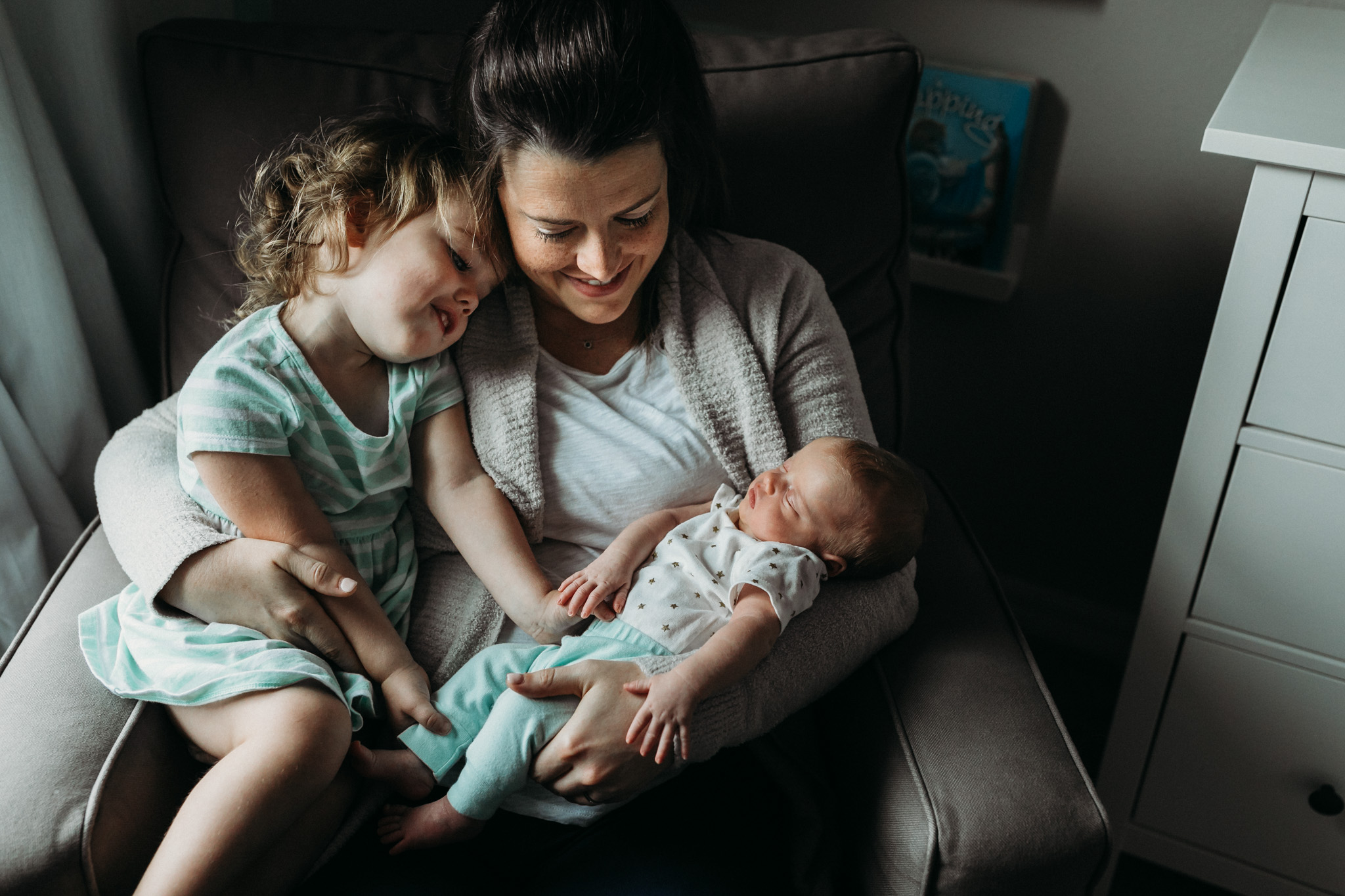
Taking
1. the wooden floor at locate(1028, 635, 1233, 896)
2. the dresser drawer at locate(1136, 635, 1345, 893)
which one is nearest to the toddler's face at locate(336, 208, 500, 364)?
the dresser drawer at locate(1136, 635, 1345, 893)

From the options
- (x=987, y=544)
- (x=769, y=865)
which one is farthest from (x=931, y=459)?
(x=769, y=865)

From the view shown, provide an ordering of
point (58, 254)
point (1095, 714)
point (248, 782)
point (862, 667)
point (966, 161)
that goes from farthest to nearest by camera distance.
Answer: point (1095, 714)
point (966, 161)
point (58, 254)
point (862, 667)
point (248, 782)

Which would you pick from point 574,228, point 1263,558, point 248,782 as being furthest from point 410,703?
point 1263,558

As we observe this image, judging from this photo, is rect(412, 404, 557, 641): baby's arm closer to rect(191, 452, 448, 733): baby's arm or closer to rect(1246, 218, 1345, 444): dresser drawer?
rect(191, 452, 448, 733): baby's arm

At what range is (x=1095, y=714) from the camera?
1745mm

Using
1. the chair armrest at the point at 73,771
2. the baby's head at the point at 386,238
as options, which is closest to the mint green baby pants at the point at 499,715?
the chair armrest at the point at 73,771

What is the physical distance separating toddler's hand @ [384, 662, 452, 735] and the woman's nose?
17.2 inches

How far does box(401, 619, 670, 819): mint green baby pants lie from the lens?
92 centimetres

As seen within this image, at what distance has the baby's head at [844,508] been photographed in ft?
3.28

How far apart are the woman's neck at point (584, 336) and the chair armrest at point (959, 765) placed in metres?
0.44

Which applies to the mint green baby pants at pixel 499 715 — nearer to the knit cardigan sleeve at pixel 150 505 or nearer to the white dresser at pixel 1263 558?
A: the knit cardigan sleeve at pixel 150 505

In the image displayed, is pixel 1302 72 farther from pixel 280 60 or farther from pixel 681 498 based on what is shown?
pixel 280 60

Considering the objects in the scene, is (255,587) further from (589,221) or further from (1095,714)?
(1095,714)

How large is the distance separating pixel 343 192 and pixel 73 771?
0.57 metres
